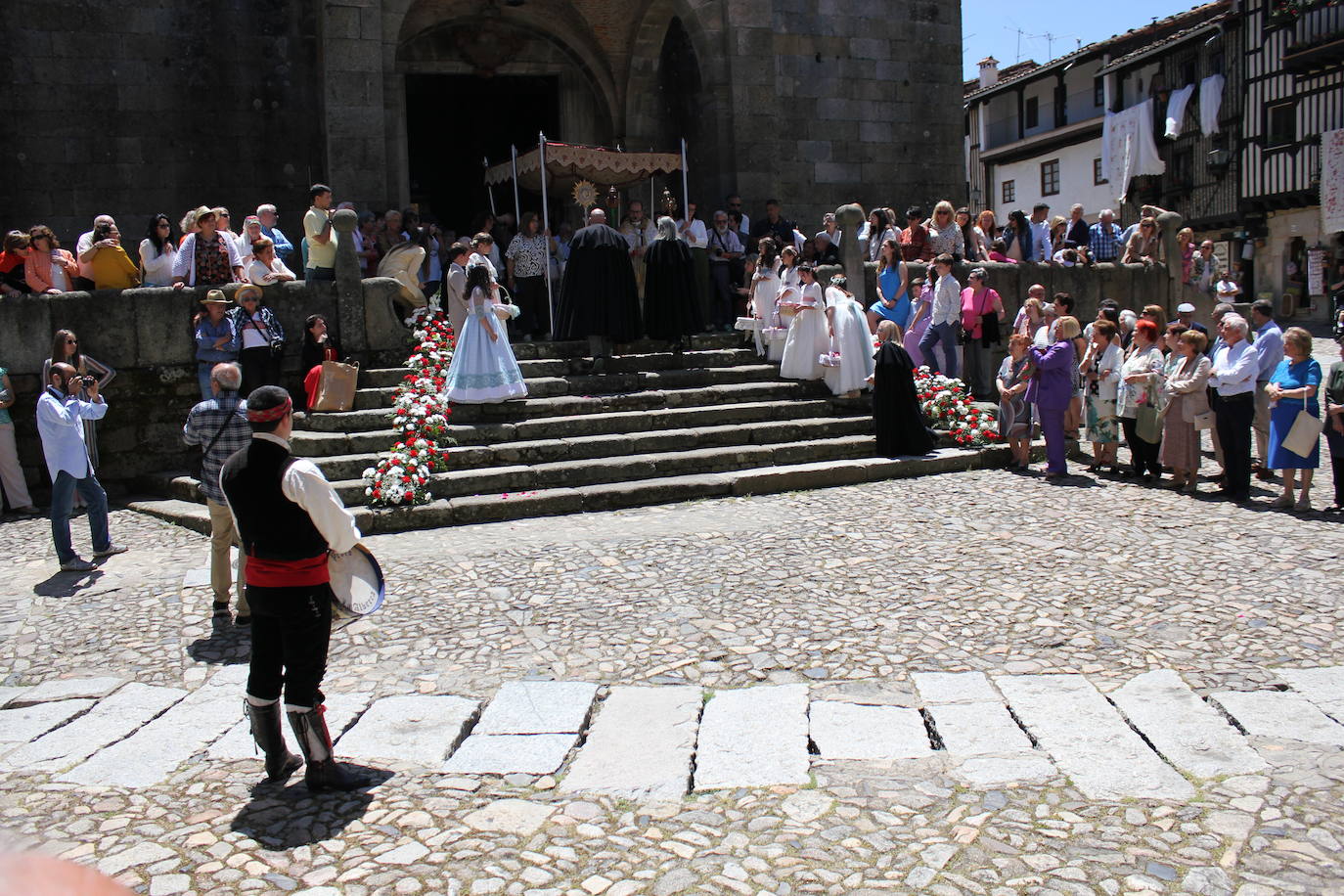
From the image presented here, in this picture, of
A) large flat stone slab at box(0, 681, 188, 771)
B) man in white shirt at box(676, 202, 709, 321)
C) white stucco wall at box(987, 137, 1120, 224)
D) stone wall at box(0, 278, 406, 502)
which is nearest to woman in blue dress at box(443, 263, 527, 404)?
stone wall at box(0, 278, 406, 502)

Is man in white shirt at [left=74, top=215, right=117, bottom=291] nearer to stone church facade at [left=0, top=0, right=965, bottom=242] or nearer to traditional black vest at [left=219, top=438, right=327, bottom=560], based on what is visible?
stone church facade at [left=0, top=0, right=965, bottom=242]

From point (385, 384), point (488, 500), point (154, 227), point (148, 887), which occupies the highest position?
point (154, 227)

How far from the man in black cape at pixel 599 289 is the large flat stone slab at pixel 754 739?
702 centimetres

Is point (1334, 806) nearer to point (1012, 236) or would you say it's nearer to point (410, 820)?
point (410, 820)

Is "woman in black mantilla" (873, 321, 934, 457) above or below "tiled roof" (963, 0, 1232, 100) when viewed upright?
below

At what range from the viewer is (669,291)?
12.0 metres

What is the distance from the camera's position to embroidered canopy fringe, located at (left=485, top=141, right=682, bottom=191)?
13188mm

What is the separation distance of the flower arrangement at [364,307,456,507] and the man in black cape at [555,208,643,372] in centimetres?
135

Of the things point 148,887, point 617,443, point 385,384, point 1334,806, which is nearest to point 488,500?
point 617,443

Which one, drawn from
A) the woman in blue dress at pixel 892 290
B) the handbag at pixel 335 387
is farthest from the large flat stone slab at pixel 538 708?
the woman in blue dress at pixel 892 290

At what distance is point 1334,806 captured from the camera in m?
3.85

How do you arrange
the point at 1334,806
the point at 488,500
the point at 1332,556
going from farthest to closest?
the point at 488,500 → the point at 1332,556 → the point at 1334,806

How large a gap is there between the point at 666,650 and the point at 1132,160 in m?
32.6

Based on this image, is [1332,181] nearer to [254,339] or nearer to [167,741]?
[254,339]
